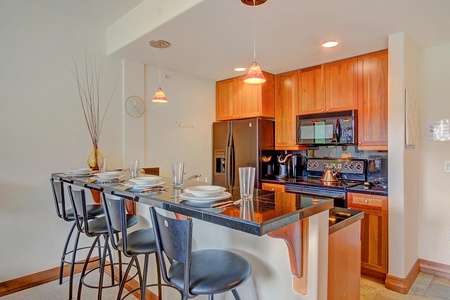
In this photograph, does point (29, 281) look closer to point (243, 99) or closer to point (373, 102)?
point (243, 99)

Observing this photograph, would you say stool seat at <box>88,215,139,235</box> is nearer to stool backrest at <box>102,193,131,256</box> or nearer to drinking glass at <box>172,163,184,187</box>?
stool backrest at <box>102,193,131,256</box>

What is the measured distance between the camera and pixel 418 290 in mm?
2520

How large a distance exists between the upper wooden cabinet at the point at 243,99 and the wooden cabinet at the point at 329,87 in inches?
16.6

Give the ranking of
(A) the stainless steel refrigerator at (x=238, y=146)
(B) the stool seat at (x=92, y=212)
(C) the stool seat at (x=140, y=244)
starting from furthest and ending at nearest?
(A) the stainless steel refrigerator at (x=238, y=146)
(B) the stool seat at (x=92, y=212)
(C) the stool seat at (x=140, y=244)

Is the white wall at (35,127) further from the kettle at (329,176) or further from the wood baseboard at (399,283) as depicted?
the wood baseboard at (399,283)

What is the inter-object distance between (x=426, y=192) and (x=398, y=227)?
74 cm

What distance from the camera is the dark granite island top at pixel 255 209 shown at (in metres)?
0.98

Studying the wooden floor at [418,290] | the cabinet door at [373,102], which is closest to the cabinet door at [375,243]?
the wooden floor at [418,290]

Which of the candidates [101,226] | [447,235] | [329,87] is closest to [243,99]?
[329,87]

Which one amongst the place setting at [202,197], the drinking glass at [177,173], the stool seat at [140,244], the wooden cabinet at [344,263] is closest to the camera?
the place setting at [202,197]

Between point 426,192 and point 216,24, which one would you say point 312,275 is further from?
point 426,192

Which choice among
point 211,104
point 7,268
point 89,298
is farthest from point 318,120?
point 7,268

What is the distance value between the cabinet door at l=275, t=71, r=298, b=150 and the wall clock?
5.83ft

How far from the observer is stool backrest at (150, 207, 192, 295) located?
1.08 m
